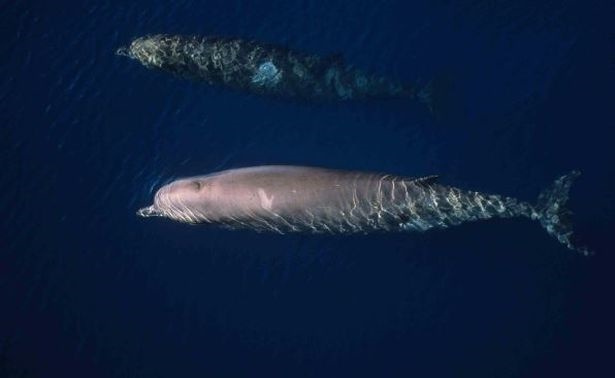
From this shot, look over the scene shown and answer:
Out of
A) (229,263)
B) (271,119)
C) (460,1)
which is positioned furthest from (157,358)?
(460,1)

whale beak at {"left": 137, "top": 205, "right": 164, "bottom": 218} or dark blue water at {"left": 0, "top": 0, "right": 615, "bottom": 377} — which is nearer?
whale beak at {"left": 137, "top": 205, "right": 164, "bottom": 218}

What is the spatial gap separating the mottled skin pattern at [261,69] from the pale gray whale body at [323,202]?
13.8 ft

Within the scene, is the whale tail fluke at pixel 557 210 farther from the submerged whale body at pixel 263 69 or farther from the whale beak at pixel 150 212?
the whale beak at pixel 150 212

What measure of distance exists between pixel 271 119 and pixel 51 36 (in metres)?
7.95

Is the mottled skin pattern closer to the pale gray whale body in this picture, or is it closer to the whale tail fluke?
the pale gray whale body

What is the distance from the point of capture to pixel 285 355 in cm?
1584

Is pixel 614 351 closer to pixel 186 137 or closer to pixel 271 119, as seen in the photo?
pixel 271 119

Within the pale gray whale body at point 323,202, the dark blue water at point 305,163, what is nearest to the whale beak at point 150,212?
the pale gray whale body at point 323,202

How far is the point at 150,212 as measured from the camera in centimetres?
1589

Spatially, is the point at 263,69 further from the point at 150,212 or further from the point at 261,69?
the point at 150,212

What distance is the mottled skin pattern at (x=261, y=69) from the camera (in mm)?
17438

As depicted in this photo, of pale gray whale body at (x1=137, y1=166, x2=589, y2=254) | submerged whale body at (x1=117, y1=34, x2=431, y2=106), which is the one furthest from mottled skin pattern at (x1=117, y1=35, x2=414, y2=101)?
pale gray whale body at (x1=137, y1=166, x2=589, y2=254)

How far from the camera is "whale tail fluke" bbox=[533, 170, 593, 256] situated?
15430 millimetres

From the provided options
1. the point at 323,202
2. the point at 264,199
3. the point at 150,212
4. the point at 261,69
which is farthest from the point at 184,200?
the point at 261,69
